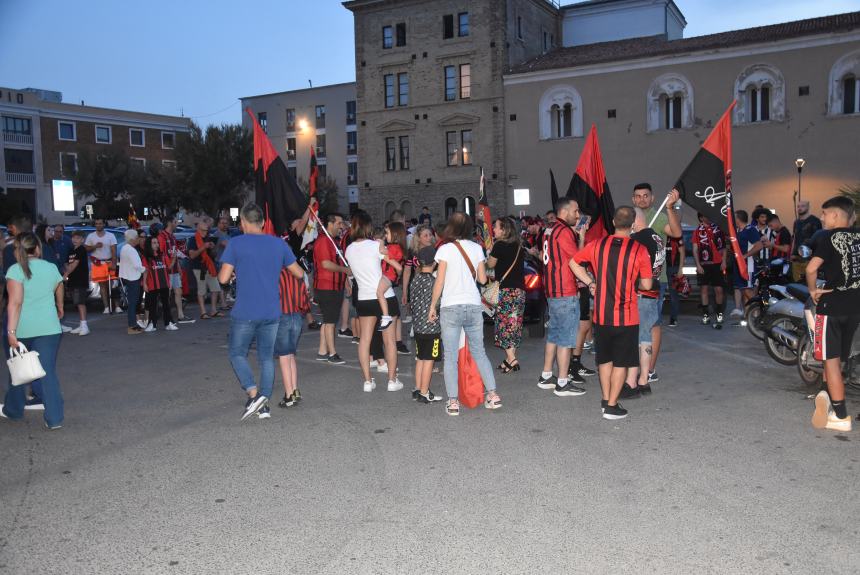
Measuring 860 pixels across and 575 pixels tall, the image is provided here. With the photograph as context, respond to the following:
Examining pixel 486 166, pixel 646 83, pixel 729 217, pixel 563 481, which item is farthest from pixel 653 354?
pixel 486 166

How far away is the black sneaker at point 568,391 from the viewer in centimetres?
734

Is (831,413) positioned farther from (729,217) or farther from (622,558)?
(622,558)

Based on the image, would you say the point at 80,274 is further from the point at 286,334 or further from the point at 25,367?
the point at 286,334

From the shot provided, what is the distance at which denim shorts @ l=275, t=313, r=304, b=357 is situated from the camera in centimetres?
695

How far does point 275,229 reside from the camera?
8523 millimetres

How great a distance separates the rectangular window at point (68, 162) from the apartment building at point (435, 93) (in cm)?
2573

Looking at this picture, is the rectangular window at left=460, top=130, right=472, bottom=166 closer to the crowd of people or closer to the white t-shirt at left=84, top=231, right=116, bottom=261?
the white t-shirt at left=84, top=231, right=116, bottom=261

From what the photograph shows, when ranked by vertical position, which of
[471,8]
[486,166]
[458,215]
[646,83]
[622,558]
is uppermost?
[471,8]

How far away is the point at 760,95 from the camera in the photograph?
34906 millimetres

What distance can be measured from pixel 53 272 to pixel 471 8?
129 feet

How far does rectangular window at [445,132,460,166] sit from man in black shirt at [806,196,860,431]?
38444mm

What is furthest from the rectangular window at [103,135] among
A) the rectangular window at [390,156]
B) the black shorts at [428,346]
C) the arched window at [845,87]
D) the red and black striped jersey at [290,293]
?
the black shorts at [428,346]

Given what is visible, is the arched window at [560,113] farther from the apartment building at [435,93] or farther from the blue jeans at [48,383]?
the blue jeans at [48,383]

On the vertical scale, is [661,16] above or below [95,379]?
above
